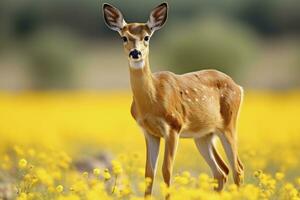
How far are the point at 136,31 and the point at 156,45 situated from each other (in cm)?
4365

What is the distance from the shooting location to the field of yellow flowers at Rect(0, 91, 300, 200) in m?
11.1

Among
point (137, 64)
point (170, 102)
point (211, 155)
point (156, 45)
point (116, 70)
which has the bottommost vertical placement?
point (116, 70)

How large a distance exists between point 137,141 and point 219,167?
11.5 metres

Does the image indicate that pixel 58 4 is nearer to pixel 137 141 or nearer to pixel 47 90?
pixel 47 90

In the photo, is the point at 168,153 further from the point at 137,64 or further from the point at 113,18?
the point at 113,18

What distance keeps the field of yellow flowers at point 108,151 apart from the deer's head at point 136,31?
49.5 inches

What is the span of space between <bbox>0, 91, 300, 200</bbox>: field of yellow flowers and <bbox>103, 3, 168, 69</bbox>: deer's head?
1.26 metres

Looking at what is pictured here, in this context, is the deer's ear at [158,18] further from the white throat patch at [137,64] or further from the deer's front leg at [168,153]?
the deer's front leg at [168,153]

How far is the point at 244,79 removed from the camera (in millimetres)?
48625

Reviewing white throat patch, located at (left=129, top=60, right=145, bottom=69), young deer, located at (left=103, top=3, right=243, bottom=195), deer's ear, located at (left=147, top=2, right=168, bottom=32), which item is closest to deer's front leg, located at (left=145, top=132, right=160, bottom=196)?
young deer, located at (left=103, top=3, right=243, bottom=195)

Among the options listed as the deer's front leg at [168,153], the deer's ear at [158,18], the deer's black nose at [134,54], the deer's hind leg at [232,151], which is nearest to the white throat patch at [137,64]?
the deer's black nose at [134,54]

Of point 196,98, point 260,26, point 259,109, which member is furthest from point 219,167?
point 260,26

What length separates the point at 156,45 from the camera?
55.4m

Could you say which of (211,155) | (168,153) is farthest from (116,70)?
(168,153)
